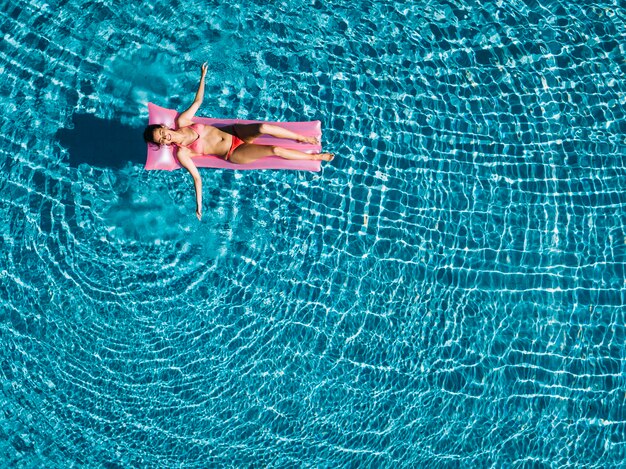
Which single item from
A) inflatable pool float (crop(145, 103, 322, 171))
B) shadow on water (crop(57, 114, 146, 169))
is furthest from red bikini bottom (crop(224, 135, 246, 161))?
shadow on water (crop(57, 114, 146, 169))

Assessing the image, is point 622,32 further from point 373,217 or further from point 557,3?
point 373,217

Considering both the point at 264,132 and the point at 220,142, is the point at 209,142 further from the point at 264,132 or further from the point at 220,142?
the point at 264,132

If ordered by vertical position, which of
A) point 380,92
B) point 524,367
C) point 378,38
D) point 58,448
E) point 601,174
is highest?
point 378,38

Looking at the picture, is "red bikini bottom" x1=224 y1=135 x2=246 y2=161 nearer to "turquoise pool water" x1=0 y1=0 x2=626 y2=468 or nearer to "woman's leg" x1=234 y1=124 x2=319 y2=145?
"woman's leg" x1=234 y1=124 x2=319 y2=145

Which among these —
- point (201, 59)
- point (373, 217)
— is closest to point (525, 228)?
point (373, 217)

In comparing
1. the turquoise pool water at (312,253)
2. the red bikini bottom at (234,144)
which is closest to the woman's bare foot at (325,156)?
the turquoise pool water at (312,253)

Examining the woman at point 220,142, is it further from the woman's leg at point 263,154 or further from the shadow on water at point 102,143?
the shadow on water at point 102,143
